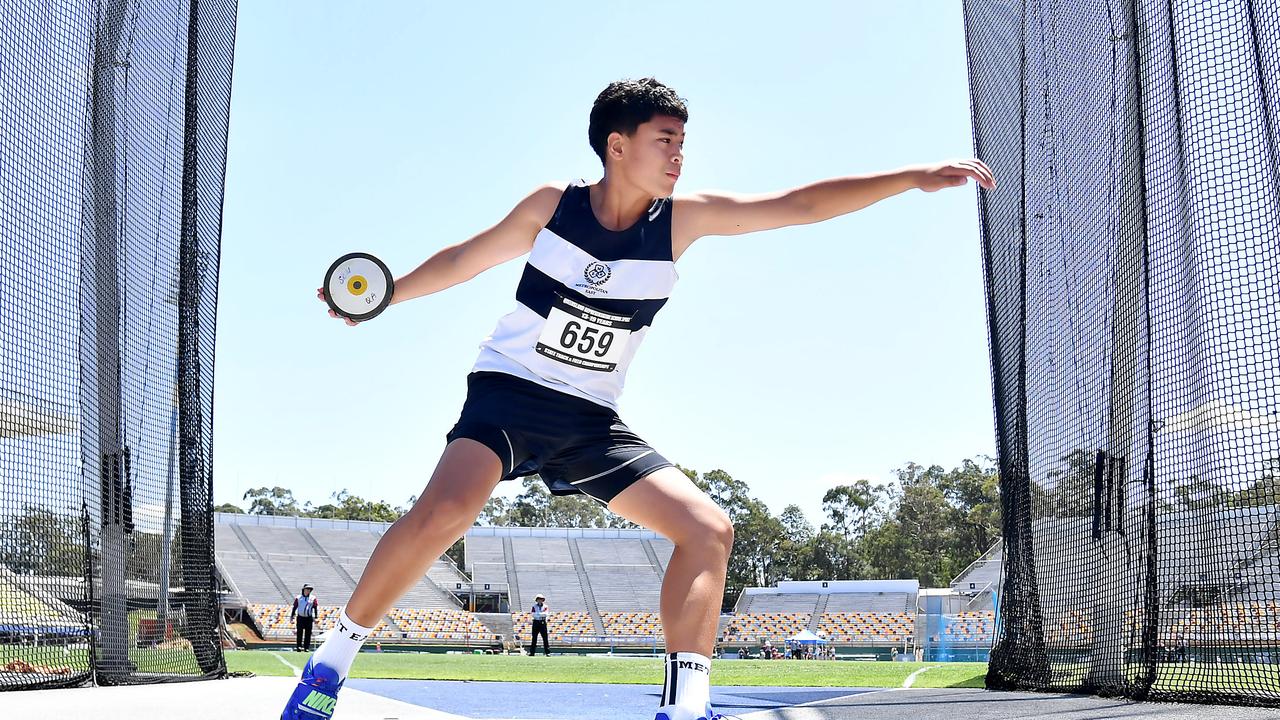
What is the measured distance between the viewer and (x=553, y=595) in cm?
4706

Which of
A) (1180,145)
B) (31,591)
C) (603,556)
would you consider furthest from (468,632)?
(1180,145)

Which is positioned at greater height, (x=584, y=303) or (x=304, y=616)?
(x=584, y=303)

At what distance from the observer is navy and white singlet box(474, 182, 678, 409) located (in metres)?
2.73

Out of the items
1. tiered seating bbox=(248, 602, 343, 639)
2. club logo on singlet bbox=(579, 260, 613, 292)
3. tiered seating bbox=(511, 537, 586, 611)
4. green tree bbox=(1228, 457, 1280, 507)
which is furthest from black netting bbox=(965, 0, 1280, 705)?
tiered seating bbox=(511, 537, 586, 611)

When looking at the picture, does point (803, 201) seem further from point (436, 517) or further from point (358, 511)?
point (358, 511)

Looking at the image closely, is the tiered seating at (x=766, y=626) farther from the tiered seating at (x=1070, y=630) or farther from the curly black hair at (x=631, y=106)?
the curly black hair at (x=631, y=106)

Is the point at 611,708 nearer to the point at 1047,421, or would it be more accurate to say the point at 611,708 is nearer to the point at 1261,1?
the point at 1047,421

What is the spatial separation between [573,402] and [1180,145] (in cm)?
409

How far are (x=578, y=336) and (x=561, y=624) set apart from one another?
4146 centimetres

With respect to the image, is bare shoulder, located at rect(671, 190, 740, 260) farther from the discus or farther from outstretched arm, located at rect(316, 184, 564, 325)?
the discus

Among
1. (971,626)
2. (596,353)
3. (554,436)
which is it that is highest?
(596,353)

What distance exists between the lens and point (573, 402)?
271cm

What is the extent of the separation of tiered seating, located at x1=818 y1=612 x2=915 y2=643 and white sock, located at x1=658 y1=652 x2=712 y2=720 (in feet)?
126

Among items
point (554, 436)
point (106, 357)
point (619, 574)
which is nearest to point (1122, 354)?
point (554, 436)
